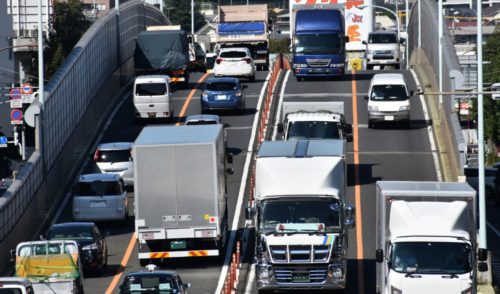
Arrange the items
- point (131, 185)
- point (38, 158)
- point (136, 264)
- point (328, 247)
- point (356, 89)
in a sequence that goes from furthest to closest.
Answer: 1. point (356, 89)
2. point (131, 185)
3. point (38, 158)
4. point (136, 264)
5. point (328, 247)

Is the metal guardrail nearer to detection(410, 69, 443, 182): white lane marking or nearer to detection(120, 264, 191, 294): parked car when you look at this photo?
detection(120, 264, 191, 294): parked car

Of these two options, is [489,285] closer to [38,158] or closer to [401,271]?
[401,271]

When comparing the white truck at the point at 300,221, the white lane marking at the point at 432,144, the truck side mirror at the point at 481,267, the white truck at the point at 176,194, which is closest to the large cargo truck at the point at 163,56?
the white lane marking at the point at 432,144

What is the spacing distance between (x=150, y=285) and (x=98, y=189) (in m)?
15.3

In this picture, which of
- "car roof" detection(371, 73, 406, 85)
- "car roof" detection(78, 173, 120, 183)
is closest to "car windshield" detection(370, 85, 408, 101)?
"car roof" detection(371, 73, 406, 85)

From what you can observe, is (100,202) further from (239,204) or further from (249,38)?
(249,38)

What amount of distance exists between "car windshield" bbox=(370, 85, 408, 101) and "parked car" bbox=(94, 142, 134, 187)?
532 inches

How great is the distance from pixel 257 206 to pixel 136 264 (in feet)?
21.3

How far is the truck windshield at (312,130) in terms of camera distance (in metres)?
47.1

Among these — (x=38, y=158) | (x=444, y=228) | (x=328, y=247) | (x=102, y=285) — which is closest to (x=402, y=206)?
(x=444, y=228)

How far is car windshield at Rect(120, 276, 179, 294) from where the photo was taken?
28.4m

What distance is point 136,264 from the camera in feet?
125

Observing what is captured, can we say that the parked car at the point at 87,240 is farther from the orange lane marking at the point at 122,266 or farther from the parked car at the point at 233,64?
the parked car at the point at 233,64

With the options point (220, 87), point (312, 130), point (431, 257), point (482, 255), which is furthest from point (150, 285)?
point (220, 87)
